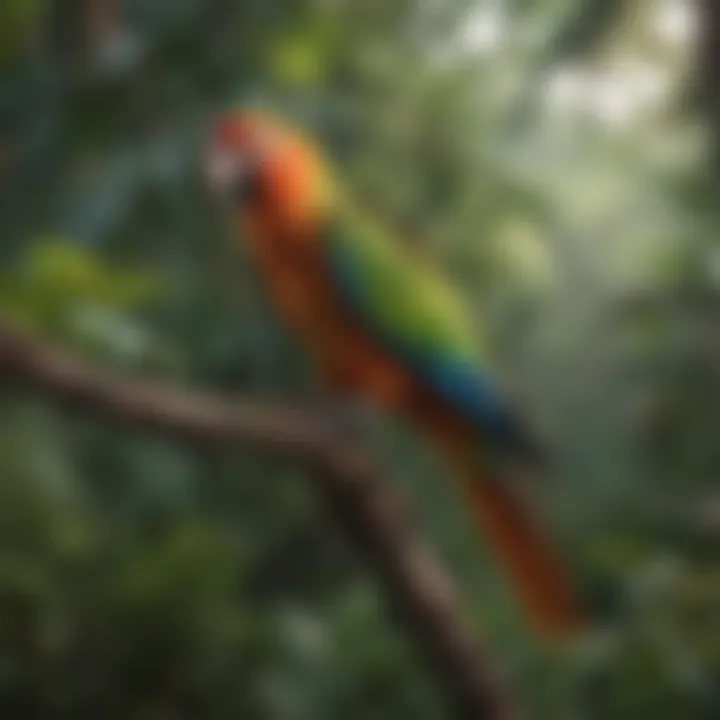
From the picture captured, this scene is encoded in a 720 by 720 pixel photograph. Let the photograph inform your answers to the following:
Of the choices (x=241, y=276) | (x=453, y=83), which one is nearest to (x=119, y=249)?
(x=241, y=276)

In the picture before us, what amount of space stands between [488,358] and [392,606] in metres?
0.16

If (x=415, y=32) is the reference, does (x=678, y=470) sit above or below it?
below

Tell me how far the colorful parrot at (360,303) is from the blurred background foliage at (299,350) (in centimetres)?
2

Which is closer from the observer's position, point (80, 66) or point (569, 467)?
point (569, 467)

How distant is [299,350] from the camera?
101 cm

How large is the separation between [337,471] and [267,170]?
0.68 ft

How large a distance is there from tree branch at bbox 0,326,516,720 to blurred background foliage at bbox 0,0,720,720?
0.07ft

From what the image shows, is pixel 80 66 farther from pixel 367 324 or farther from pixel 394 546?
pixel 394 546

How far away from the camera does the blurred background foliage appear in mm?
909

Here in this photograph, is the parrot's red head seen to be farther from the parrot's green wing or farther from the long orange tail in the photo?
the long orange tail

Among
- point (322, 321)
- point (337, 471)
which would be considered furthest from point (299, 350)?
point (337, 471)

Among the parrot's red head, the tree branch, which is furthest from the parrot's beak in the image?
the tree branch

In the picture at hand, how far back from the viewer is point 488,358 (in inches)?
37.8

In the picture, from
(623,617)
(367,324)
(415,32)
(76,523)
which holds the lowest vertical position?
(623,617)
